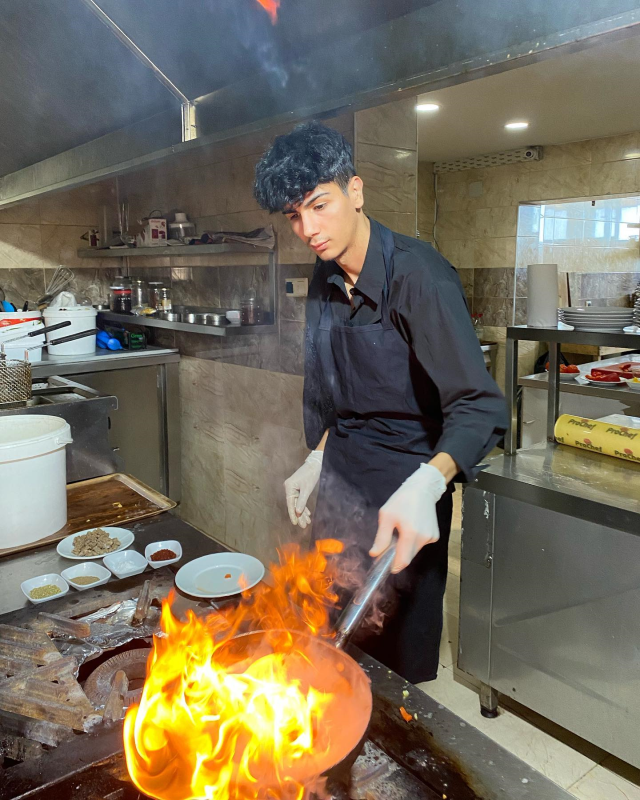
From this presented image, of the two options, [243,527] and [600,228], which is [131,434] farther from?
[600,228]

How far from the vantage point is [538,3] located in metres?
0.88

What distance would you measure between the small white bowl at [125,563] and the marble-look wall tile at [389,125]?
199cm

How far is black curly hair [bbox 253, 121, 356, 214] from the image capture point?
1.60m

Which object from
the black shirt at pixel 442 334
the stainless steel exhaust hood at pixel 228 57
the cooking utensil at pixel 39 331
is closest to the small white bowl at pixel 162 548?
the black shirt at pixel 442 334

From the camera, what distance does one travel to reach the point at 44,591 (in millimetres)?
1413

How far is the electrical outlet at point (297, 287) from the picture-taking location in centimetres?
318

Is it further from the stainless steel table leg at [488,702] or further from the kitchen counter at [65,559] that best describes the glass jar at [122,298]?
the stainless steel table leg at [488,702]

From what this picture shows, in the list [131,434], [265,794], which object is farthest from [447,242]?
[265,794]

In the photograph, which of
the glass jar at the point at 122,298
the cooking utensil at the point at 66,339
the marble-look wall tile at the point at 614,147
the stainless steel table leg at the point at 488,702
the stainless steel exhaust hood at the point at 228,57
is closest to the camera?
the stainless steel exhaust hood at the point at 228,57

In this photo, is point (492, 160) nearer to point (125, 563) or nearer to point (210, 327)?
point (210, 327)

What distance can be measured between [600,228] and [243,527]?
17.4ft

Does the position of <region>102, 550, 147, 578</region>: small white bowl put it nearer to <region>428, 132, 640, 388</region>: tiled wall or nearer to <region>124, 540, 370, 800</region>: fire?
<region>124, 540, 370, 800</region>: fire

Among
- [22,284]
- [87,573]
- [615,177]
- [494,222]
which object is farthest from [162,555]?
[494,222]

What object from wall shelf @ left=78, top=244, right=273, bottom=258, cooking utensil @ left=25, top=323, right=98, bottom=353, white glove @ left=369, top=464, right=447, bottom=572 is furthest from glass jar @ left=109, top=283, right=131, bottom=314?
white glove @ left=369, top=464, right=447, bottom=572
